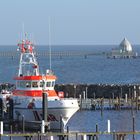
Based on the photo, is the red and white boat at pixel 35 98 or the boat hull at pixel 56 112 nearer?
the boat hull at pixel 56 112

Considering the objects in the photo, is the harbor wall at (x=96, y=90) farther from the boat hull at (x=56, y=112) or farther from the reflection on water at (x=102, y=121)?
the boat hull at (x=56, y=112)

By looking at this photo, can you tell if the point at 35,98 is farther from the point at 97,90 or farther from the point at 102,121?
the point at 97,90

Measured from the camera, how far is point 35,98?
255 ft

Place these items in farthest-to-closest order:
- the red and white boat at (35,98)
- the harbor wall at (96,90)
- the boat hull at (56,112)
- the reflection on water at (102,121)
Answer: the harbor wall at (96,90) < the reflection on water at (102,121) < the red and white boat at (35,98) < the boat hull at (56,112)

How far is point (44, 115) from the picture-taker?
73562 millimetres

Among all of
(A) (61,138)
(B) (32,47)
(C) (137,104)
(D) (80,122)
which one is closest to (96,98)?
(C) (137,104)

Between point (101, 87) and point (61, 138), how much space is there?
46.1 metres

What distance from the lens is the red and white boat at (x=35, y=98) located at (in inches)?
3004

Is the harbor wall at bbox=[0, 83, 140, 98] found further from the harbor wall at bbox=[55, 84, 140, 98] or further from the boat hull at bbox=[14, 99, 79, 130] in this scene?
the boat hull at bbox=[14, 99, 79, 130]

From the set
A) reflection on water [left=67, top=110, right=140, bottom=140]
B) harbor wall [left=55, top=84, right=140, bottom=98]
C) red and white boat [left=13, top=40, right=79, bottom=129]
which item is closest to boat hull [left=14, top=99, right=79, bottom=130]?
red and white boat [left=13, top=40, right=79, bottom=129]

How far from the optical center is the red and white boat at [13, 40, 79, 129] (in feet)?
250

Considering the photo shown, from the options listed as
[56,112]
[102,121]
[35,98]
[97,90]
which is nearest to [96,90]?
[97,90]

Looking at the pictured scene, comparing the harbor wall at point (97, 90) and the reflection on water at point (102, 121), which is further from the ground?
the harbor wall at point (97, 90)

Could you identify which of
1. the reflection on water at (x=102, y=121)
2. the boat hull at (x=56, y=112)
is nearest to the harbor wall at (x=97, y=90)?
the reflection on water at (x=102, y=121)
